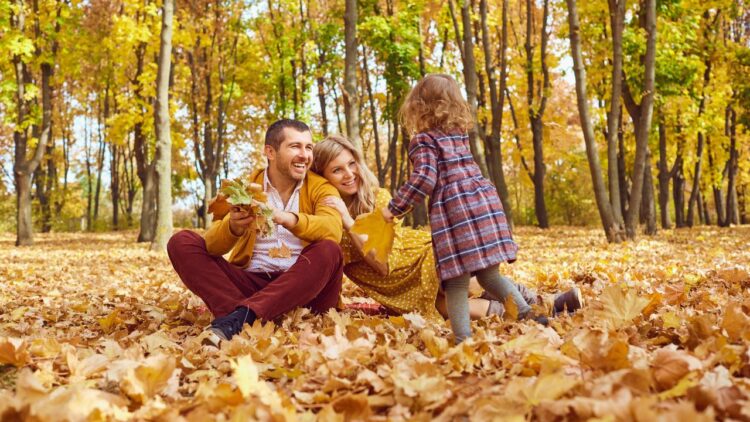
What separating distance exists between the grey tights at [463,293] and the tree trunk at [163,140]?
9.29 meters

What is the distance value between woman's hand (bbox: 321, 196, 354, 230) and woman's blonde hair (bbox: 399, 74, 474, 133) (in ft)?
2.71

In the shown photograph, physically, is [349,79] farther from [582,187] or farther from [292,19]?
[582,187]

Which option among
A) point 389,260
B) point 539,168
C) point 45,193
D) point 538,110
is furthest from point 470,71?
point 45,193

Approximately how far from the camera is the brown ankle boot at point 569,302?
150 inches

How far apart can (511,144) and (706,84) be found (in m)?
6.39

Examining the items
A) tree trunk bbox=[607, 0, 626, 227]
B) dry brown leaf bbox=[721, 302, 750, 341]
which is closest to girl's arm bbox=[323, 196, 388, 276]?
dry brown leaf bbox=[721, 302, 750, 341]

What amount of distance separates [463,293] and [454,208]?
→ 0.42 meters

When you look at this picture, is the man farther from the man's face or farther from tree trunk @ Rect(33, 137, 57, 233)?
tree trunk @ Rect(33, 137, 57, 233)

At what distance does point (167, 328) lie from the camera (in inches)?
153

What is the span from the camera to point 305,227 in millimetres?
3611

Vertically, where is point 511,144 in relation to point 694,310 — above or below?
above

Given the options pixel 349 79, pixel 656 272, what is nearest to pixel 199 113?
pixel 349 79

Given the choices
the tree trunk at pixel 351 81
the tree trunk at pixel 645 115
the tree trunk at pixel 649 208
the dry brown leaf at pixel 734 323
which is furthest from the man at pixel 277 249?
the tree trunk at pixel 649 208

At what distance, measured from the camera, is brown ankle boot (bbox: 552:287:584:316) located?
12.5 feet
